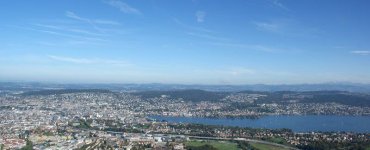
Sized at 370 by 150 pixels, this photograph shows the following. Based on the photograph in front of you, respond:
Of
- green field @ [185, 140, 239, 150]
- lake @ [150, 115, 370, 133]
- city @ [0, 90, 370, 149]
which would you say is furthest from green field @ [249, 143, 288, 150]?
lake @ [150, 115, 370, 133]

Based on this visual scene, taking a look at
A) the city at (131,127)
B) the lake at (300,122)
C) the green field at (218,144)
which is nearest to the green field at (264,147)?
the city at (131,127)

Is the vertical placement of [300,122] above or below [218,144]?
above

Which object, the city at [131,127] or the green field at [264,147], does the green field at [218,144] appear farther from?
the green field at [264,147]

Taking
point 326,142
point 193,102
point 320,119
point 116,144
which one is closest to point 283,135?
point 326,142

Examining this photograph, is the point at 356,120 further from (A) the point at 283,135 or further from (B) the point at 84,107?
(B) the point at 84,107

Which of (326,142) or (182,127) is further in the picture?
(182,127)

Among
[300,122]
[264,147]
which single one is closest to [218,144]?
[264,147]

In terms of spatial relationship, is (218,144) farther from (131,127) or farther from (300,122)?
(300,122)

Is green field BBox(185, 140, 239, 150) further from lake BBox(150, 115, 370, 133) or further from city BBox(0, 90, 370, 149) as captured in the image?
lake BBox(150, 115, 370, 133)
